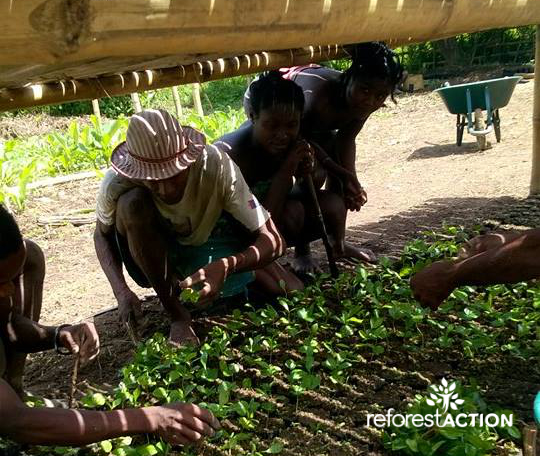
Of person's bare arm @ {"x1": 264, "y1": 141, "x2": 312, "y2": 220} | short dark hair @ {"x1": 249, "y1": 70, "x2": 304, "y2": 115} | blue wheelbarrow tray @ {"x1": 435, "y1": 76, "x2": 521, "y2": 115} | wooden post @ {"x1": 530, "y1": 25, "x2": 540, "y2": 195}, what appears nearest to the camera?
short dark hair @ {"x1": 249, "y1": 70, "x2": 304, "y2": 115}

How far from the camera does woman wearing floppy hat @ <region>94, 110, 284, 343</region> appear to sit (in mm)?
2885

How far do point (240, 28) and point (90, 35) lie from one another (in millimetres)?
526

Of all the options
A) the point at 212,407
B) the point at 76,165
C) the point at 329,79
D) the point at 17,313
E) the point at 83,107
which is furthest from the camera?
the point at 83,107

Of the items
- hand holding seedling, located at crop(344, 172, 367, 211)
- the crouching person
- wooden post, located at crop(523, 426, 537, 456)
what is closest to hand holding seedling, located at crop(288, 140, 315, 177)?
hand holding seedling, located at crop(344, 172, 367, 211)

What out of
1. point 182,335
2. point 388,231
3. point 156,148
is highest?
point 156,148

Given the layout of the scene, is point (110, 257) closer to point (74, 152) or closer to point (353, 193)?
point (353, 193)

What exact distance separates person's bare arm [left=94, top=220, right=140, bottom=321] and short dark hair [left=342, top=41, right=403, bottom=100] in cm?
177

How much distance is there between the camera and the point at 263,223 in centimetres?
320

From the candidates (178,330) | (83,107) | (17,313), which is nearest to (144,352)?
(178,330)

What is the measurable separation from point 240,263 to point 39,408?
130cm

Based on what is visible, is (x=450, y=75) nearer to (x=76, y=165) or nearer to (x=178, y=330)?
(x=76, y=165)

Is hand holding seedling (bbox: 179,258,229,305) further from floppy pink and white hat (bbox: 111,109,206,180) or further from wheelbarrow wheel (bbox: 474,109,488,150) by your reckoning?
wheelbarrow wheel (bbox: 474,109,488,150)

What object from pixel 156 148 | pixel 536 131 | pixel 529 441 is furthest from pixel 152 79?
pixel 536 131

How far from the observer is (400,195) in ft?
20.9
